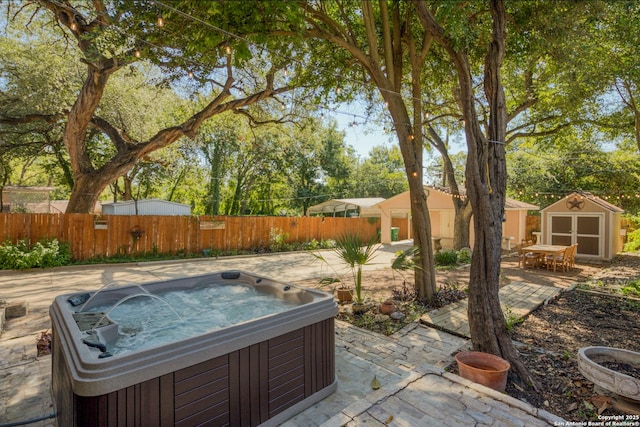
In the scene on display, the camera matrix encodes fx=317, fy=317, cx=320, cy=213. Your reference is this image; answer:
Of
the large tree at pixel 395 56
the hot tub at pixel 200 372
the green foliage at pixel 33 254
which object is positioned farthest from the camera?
the green foliage at pixel 33 254

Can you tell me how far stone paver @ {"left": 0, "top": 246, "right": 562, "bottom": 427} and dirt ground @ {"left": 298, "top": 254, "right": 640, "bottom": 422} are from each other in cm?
67

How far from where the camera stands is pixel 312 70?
671 cm

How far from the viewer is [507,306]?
18.5 ft

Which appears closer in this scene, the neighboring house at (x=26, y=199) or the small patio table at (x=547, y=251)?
the small patio table at (x=547, y=251)

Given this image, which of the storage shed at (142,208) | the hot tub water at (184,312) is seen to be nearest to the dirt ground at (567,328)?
the hot tub water at (184,312)

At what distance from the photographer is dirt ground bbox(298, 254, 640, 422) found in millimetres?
2908

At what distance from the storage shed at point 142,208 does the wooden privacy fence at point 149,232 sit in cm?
→ 157

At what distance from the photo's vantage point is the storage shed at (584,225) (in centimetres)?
1168

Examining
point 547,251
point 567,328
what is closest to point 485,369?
point 567,328

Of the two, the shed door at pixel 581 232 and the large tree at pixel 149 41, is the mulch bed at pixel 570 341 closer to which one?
the large tree at pixel 149 41

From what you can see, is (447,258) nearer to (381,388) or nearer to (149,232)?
(381,388)

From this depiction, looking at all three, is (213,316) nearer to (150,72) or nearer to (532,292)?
(532,292)

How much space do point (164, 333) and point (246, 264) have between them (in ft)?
24.4

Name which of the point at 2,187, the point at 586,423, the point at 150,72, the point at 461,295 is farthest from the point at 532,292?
the point at 2,187
